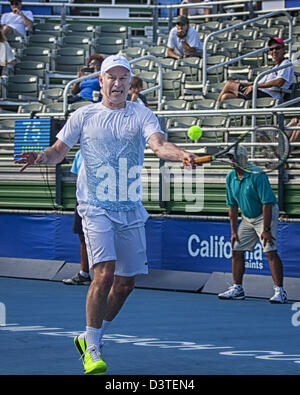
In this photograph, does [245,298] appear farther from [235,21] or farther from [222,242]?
[235,21]

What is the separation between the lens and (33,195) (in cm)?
1414

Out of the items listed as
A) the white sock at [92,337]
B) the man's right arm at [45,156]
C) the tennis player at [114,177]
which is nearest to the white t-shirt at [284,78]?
the tennis player at [114,177]

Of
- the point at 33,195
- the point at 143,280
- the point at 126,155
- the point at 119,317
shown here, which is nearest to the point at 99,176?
the point at 126,155

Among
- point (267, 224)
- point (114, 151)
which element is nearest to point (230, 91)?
point (267, 224)

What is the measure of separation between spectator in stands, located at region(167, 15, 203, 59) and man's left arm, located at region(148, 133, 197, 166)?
1140 centimetres

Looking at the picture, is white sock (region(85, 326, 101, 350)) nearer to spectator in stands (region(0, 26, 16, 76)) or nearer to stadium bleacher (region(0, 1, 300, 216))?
stadium bleacher (region(0, 1, 300, 216))

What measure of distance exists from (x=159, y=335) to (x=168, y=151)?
2382mm

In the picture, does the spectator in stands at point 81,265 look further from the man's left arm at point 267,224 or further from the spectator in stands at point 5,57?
the spectator in stands at point 5,57

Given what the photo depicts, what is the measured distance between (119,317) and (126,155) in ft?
10.6

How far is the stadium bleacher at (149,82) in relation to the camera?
1279 cm

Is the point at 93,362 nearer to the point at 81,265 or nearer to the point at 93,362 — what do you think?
the point at 93,362

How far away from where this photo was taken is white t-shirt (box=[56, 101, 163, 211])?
6.68 metres

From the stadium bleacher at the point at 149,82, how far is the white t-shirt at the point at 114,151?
4.83 meters

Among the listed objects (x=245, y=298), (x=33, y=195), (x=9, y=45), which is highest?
(x=9, y=45)
